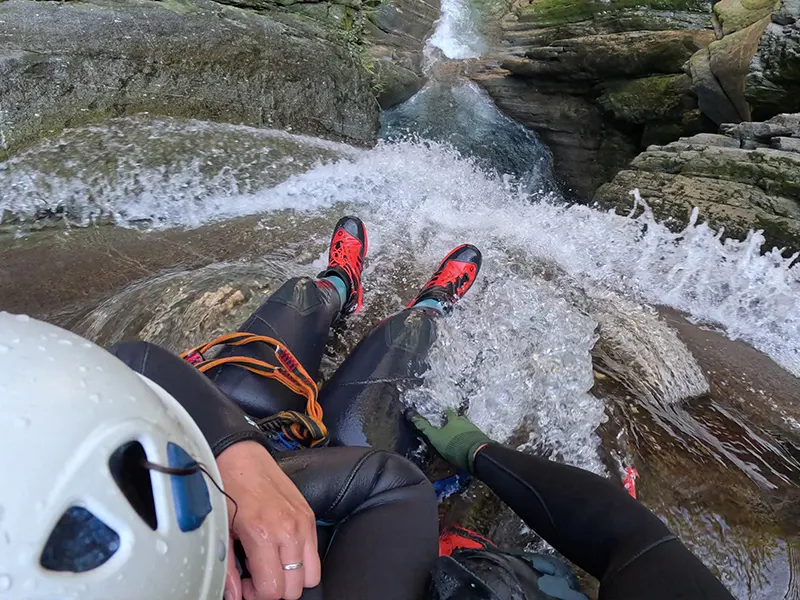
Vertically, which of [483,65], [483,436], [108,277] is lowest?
[108,277]

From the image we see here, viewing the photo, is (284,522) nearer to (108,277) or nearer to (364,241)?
(364,241)

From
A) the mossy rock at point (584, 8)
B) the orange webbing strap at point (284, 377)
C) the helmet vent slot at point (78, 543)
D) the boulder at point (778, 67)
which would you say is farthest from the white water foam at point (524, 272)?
the mossy rock at point (584, 8)

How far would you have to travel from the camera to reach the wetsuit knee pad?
1.05 meters

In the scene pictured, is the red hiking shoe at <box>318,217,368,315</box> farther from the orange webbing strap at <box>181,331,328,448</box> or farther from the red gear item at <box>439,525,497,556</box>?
the red gear item at <box>439,525,497,556</box>

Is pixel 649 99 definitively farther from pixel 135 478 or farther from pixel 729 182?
pixel 135 478

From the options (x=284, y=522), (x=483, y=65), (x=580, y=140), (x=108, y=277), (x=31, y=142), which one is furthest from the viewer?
(x=483, y=65)

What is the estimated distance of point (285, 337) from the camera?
192cm

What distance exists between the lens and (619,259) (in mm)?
3588

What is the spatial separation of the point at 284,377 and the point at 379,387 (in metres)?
0.32

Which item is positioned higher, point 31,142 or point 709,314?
point 709,314

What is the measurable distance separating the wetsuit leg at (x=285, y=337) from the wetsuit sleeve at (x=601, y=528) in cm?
70

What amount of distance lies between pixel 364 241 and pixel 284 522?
1961 mm

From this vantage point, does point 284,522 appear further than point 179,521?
Yes

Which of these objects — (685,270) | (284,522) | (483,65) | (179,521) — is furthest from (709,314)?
(483,65)
